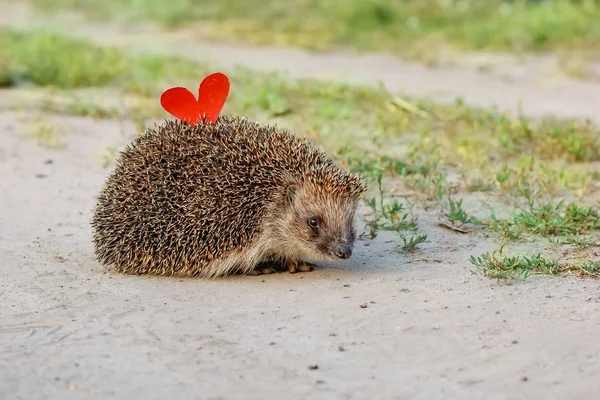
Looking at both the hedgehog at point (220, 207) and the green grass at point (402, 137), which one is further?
the green grass at point (402, 137)

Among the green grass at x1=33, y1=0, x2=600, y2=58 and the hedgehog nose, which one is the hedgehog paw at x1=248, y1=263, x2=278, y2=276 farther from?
the green grass at x1=33, y1=0, x2=600, y2=58

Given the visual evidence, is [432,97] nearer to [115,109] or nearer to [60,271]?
[115,109]

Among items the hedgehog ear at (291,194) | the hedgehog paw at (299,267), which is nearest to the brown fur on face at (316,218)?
the hedgehog ear at (291,194)

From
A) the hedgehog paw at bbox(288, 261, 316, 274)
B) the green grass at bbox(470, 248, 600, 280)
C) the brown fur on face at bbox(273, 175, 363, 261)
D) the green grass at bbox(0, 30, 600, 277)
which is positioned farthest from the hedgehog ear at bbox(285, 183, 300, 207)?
the green grass at bbox(470, 248, 600, 280)

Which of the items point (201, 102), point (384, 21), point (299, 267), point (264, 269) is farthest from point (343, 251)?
point (384, 21)

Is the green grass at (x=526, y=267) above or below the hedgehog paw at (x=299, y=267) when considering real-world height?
above

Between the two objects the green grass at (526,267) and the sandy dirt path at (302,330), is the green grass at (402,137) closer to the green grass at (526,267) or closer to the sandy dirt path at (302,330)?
the green grass at (526,267)
